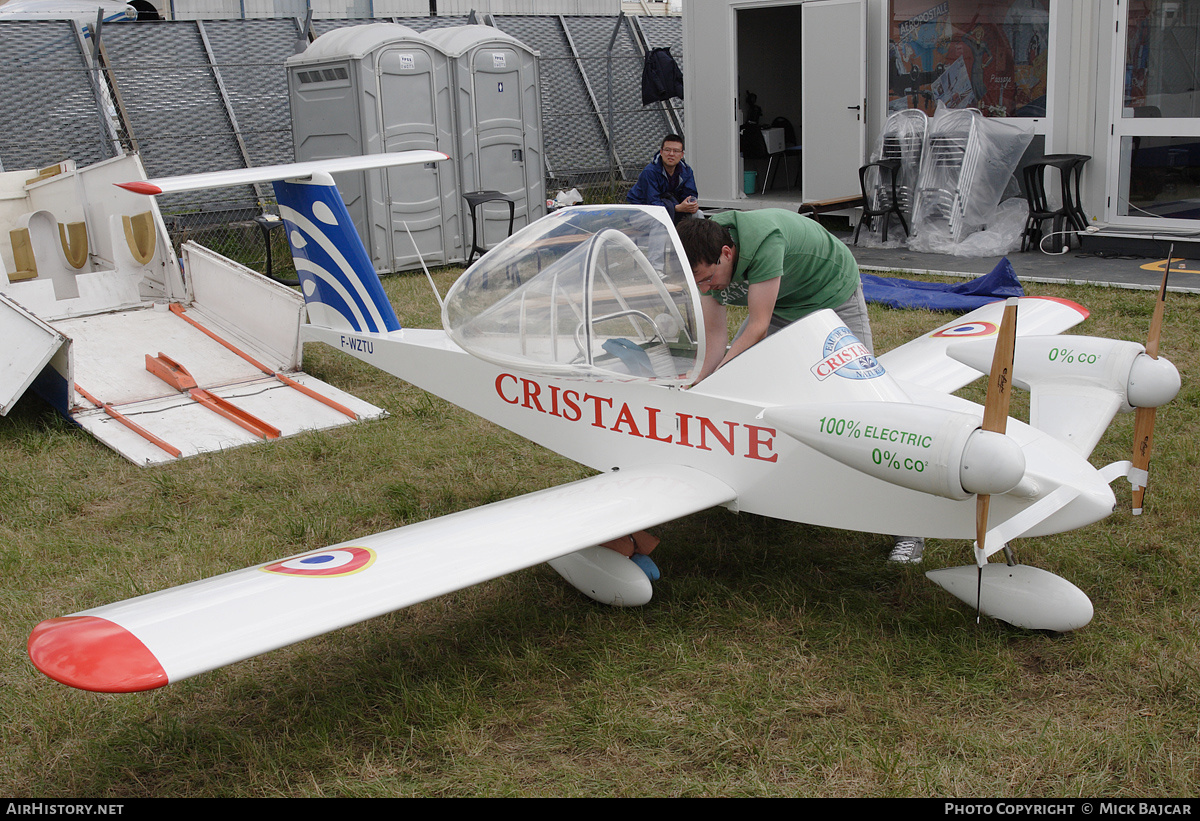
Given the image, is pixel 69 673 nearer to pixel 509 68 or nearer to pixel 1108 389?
pixel 1108 389

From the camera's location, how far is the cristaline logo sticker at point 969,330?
203 inches

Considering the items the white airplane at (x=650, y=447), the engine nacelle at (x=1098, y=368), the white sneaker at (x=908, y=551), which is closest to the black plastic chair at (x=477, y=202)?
the white airplane at (x=650, y=447)

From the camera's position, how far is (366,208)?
35.4 feet

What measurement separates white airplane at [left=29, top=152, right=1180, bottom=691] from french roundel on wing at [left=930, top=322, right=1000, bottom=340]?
28cm

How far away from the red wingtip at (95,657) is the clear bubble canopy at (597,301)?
6.68 ft

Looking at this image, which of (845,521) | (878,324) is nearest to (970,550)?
(845,521)

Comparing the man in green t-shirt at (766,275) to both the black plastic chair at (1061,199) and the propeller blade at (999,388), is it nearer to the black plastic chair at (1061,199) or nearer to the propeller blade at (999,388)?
the propeller blade at (999,388)

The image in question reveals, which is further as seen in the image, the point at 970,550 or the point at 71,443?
the point at 71,443

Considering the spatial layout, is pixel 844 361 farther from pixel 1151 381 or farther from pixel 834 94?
pixel 834 94

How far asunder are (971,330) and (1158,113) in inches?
259

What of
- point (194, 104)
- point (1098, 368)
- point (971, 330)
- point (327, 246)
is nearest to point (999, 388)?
point (1098, 368)

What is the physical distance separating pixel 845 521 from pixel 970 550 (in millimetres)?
928

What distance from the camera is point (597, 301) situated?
406 centimetres

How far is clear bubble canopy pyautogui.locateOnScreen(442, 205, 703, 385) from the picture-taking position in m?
3.98
